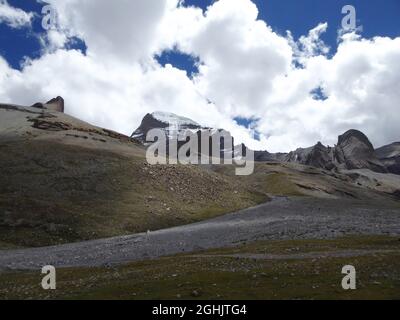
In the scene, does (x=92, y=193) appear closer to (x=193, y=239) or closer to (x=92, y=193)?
(x=92, y=193)

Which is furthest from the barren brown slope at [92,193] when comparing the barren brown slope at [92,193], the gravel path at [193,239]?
the gravel path at [193,239]

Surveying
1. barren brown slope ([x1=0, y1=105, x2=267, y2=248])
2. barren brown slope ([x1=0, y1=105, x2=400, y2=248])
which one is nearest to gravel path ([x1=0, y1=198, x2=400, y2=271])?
barren brown slope ([x1=0, y1=105, x2=267, y2=248])

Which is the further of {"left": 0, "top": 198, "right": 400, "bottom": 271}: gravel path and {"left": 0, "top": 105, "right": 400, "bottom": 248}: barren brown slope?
{"left": 0, "top": 105, "right": 400, "bottom": 248}: barren brown slope

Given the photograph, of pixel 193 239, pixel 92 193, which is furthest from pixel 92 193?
pixel 193 239

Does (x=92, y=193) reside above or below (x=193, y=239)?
above

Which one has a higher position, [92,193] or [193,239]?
[92,193]

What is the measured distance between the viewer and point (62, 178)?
13162cm

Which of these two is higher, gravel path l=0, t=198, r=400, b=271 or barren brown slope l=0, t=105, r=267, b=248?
barren brown slope l=0, t=105, r=267, b=248

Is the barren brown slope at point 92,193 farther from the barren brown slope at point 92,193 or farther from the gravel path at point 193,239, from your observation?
the gravel path at point 193,239

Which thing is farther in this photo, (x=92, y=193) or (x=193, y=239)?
(x=92, y=193)

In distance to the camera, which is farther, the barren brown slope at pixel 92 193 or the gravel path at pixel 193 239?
the barren brown slope at pixel 92 193

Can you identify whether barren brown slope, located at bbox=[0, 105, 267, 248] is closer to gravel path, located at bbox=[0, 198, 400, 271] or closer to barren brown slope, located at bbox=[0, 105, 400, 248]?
barren brown slope, located at bbox=[0, 105, 400, 248]

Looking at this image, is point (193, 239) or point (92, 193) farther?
point (92, 193)
